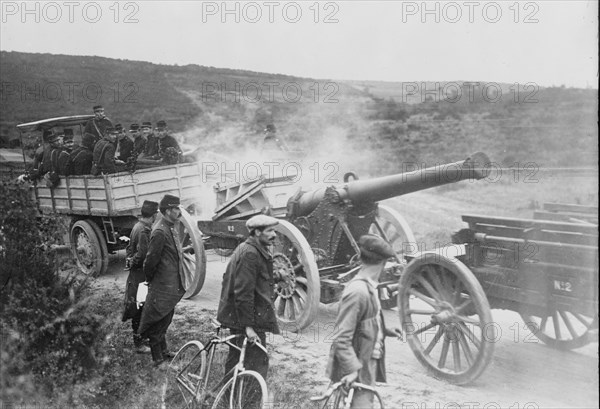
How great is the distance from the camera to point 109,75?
25.7 metres

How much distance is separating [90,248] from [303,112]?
21.3m

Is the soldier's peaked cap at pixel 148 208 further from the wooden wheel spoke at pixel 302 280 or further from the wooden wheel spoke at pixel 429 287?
the wooden wheel spoke at pixel 429 287

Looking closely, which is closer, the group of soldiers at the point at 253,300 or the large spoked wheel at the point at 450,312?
the group of soldiers at the point at 253,300

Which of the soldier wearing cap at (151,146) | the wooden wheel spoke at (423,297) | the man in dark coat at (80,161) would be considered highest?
the soldier wearing cap at (151,146)

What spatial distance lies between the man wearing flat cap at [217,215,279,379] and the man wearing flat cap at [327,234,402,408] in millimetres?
1064

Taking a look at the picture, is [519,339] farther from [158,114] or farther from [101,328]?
[158,114]

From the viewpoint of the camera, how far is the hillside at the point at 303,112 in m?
20.4

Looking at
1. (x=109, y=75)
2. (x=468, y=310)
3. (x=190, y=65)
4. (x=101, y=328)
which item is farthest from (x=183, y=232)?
(x=190, y=65)

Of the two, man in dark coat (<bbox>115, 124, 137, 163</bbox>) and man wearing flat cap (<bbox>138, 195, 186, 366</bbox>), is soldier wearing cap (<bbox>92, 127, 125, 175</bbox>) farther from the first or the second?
man wearing flat cap (<bbox>138, 195, 186, 366</bbox>)

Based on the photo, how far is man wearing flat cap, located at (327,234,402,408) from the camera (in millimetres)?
3363

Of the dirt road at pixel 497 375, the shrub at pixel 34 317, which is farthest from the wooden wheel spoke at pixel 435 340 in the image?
the shrub at pixel 34 317

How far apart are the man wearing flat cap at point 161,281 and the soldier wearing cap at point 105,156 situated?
14.1 feet

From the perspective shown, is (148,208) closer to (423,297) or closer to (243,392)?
(243,392)

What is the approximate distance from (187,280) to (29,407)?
4.07m
